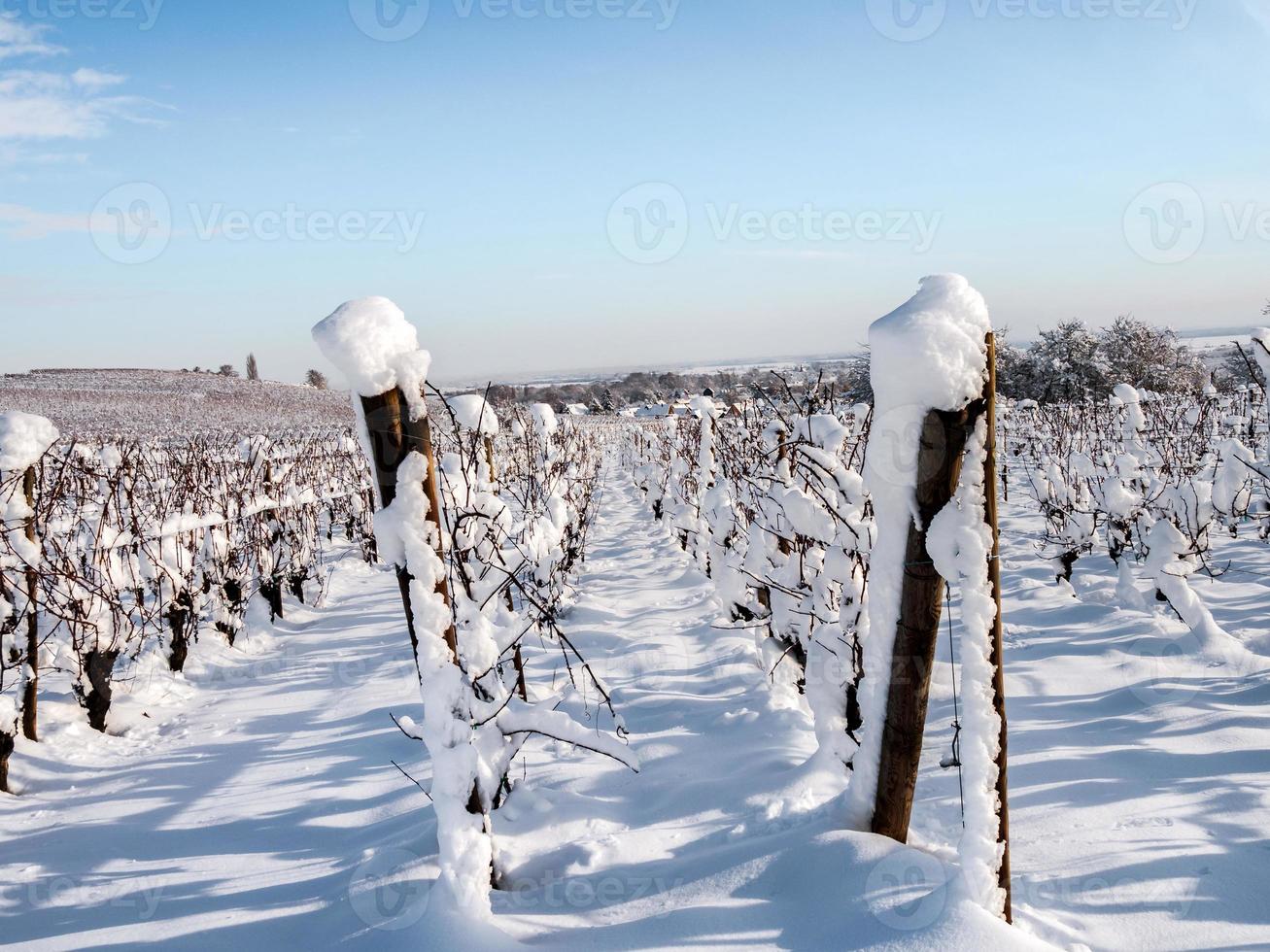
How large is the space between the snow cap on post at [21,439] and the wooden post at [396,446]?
2.53 metres

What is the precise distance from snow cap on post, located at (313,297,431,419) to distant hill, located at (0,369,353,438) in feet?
93.9

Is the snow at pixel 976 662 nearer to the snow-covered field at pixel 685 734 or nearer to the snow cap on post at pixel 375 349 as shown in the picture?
the snow-covered field at pixel 685 734

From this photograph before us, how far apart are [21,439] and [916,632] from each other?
13.5ft

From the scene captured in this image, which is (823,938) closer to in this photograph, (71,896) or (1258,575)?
(71,896)

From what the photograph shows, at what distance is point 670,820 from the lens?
271 centimetres

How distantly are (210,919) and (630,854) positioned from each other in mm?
1353

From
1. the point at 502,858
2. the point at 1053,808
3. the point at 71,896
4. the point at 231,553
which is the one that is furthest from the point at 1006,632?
the point at 231,553

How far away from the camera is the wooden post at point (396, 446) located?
1903mm

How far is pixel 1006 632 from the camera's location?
5258 millimetres

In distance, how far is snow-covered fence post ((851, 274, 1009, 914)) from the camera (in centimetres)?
168

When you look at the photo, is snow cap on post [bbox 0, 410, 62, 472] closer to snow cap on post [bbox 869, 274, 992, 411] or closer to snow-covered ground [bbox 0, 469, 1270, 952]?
snow-covered ground [bbox 0, 469, 1270, 952]
